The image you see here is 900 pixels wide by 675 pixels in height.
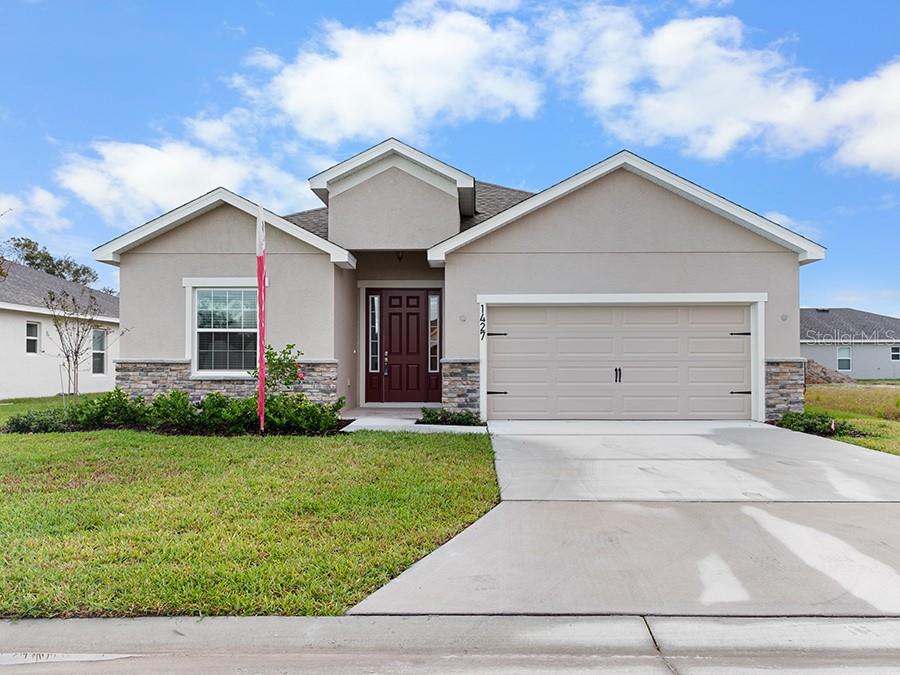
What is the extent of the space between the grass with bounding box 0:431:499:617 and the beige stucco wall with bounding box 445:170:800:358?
4.02 m

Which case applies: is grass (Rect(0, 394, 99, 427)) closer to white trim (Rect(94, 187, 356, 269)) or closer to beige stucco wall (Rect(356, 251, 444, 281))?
white trim (Rect(94, 187, 356, 269))

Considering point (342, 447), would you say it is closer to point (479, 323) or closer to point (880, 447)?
point (479, 323)

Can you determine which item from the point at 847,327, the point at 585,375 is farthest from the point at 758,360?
the point at 847,327

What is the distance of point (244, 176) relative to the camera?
19656mm

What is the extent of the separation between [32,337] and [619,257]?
57.1 feet

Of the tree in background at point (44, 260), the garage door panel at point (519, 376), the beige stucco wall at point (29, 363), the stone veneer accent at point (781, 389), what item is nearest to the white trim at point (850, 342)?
the stone veneer accent at point (781, 389)

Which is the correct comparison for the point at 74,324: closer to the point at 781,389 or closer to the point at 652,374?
the point at 652,374

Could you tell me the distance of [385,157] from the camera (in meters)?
11.6

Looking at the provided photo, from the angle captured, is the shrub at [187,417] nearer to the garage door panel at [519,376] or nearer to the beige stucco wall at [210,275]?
the beige stucco wall at [210,275]

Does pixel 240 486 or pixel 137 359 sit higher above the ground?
pixel 137 359

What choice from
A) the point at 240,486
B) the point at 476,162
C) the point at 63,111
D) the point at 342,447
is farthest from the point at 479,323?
the point at 63,111

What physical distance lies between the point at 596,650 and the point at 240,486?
13.1 feet

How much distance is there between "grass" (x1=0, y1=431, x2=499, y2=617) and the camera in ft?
10.9

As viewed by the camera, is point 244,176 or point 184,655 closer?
point 184,655
